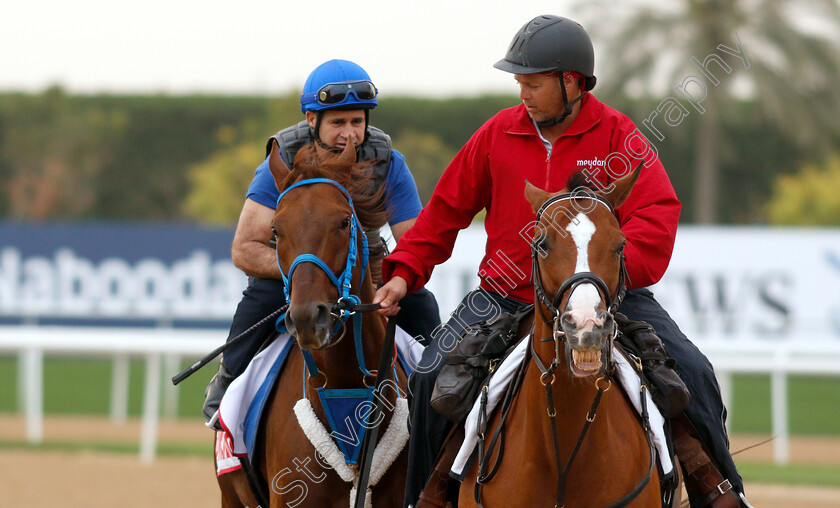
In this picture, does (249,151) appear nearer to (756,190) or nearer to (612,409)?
(756,190)

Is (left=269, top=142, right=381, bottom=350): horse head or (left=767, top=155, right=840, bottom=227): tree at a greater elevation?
(left=269, top=142, right=381, bottom=350): horse head

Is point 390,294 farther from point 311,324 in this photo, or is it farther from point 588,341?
point 588,341

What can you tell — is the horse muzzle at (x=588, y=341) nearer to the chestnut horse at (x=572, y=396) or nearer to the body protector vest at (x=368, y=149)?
the chestnut horse at (x=572, y=396)

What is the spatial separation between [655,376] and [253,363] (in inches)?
67.8

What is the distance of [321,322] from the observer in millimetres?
3777

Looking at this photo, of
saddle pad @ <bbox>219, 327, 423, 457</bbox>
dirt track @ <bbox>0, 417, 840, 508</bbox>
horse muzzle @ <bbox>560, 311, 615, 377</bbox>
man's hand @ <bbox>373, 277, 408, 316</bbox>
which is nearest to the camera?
horse muzzle @ <bbox>560, 311, 615, 377</bbox>

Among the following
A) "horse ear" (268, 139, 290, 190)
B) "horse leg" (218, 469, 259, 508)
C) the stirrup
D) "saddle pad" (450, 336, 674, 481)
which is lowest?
"horse leg" (218, 469, 259, 508)

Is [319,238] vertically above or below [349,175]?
below

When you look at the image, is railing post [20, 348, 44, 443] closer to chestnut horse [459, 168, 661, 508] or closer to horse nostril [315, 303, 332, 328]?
horse nostril [315, 303, 332, 328]

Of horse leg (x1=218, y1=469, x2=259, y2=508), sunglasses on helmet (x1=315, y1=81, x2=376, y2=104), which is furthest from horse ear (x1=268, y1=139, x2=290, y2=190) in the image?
horse leg (x1=218, y1=469, x2=259, y2=508)

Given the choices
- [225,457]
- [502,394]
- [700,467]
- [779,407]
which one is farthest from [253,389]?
[779,407]

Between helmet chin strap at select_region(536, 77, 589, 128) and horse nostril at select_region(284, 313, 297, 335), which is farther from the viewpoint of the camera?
helmet chin strap at select_region(536, 77, 589, 128)

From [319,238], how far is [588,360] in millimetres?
1241

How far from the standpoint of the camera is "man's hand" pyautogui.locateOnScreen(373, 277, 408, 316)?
4.14 m
